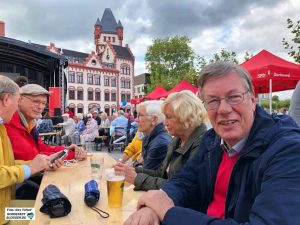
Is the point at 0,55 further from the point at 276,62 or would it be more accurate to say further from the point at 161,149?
the point at 161,149

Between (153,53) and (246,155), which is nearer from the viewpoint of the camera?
(246,155)

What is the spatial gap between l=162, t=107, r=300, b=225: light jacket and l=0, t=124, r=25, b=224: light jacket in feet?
3.49

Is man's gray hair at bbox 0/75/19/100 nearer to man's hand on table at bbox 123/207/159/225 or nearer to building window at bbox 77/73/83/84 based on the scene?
man's hand on table at bbox 123/207/159/225

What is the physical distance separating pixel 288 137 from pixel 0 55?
1215 centimetres

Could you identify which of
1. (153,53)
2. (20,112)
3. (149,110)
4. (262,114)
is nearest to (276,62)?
(149,110)

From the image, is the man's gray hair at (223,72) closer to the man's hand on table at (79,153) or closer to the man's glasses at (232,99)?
the man's glasses at (232,99)

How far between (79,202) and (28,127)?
5.54 ft

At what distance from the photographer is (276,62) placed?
6.31 metres

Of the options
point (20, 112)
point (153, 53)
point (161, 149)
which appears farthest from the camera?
point (153, 53)

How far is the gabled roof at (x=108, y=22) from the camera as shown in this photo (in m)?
72.9

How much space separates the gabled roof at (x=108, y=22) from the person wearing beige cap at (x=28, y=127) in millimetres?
72019

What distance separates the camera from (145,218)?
50.1 inches

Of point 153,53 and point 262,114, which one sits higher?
point 153,53

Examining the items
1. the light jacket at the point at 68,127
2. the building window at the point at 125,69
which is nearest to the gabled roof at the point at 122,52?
the building window at the point at 125,69
